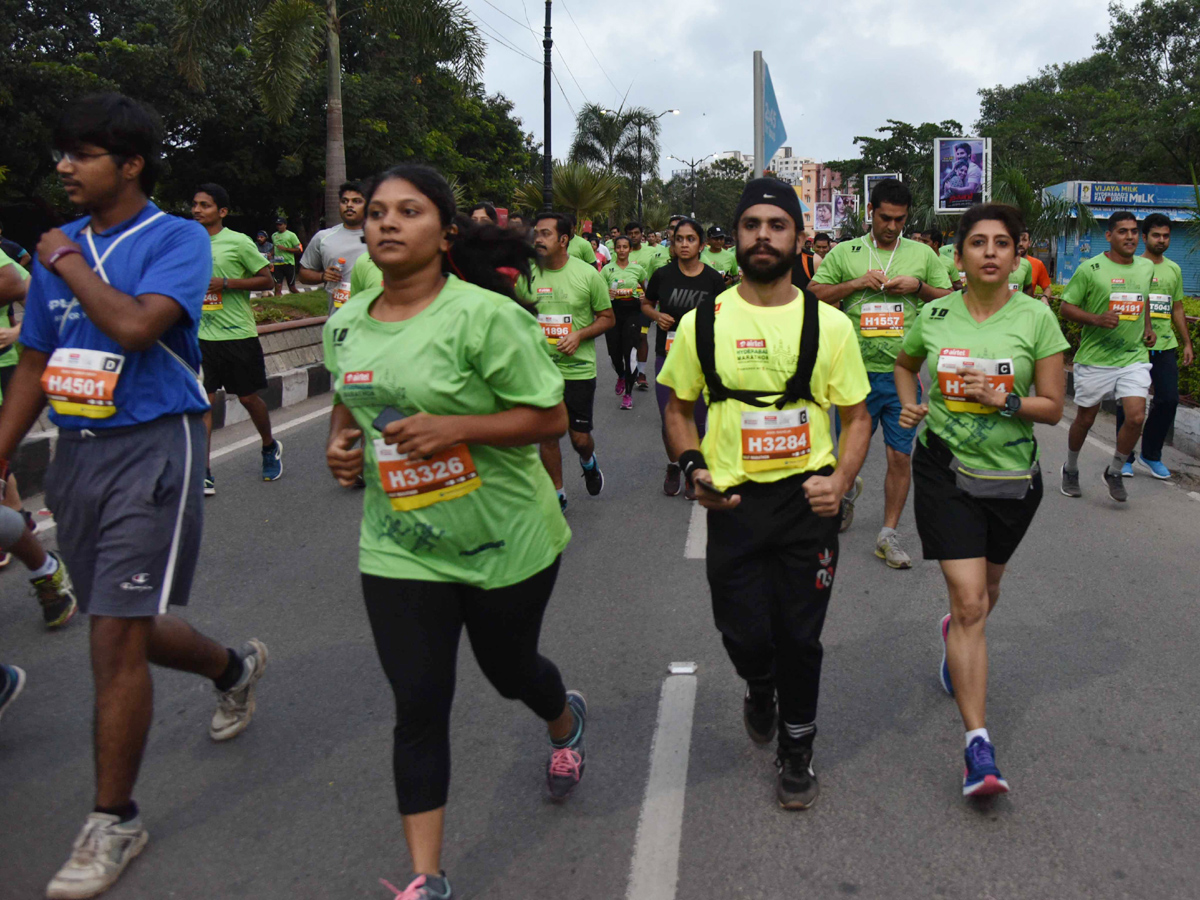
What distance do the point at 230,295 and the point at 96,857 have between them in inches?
199

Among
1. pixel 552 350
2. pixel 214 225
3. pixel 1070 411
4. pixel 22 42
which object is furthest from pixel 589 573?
pixel 22 42

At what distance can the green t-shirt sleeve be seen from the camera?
8.55ft

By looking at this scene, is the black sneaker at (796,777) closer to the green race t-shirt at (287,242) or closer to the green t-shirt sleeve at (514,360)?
the green t-shirt sleeve at (514,360)

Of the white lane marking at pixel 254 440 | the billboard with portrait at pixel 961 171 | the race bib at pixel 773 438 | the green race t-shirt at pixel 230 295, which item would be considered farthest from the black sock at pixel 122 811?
the billboard with portrait at pixel 961 171

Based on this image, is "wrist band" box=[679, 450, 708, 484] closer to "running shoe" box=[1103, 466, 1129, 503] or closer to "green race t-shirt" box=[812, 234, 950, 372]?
"green race t-shirt" box=[812, 234, 950, 372]

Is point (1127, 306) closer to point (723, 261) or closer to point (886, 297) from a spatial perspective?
point (886, 297)

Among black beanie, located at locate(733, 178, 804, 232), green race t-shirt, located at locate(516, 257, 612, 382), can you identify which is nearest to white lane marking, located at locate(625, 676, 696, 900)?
black beanie, located at locate(733, 178, 804, 232)

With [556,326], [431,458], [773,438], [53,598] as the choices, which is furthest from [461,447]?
[556,326]

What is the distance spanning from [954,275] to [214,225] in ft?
16.9

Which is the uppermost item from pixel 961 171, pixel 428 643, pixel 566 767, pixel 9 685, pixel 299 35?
pixel 299 35

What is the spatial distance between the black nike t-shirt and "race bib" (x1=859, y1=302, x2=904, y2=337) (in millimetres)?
1682

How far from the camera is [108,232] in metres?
2.94

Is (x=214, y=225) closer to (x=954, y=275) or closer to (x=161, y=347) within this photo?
(x=161, y=347)

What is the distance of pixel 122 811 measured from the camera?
2.88 m
